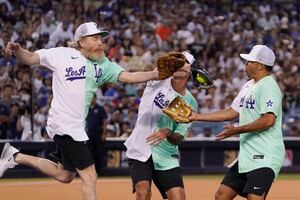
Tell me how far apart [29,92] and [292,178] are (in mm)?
5801

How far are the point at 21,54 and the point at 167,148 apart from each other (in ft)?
6.27

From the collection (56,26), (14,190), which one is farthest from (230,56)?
(14,190)

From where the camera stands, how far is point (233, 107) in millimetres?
9938

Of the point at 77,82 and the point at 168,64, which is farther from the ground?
the point at 168,64

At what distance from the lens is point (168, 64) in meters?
9.48

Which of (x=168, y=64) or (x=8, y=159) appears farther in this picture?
(x=8, y=159)

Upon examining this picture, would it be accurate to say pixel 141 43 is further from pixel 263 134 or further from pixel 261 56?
pixel 263 134

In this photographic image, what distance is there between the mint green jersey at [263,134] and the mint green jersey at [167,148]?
2.56ft

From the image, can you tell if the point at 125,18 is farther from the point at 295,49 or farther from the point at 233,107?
the point at 233,107

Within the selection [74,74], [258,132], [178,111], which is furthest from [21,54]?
[258,132]

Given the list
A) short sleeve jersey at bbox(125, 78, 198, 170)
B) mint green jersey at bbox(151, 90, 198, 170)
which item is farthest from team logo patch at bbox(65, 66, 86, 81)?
mint green jersey at bbox(151, 90, 198, 170)

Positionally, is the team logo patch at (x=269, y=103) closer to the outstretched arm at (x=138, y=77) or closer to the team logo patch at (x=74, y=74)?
the outstretched arm at (x=138, y=77)

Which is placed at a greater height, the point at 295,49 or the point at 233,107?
the point at 233,107

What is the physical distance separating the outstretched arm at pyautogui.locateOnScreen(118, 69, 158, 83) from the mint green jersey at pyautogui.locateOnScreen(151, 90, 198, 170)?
0.46 m
